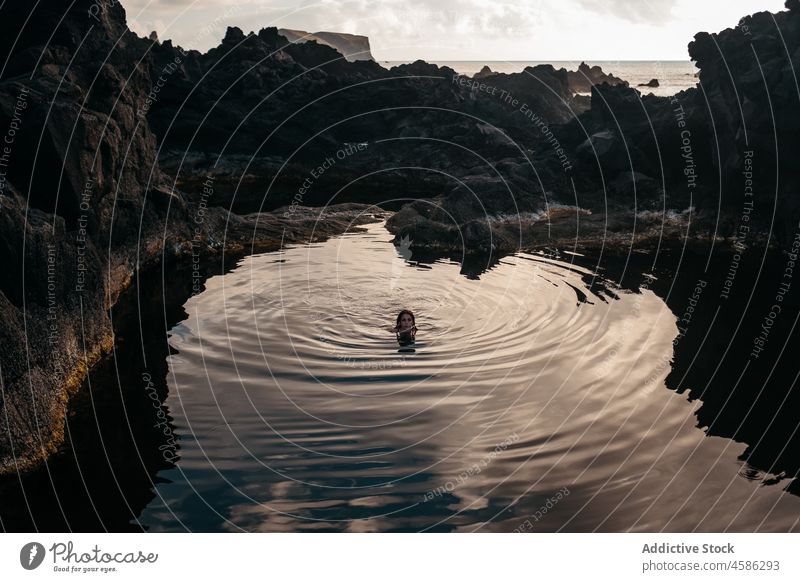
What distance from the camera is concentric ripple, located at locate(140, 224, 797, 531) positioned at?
1316 cm

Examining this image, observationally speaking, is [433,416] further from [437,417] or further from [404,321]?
[404,321]

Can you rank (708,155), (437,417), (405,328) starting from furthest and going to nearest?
(708,155) < (405,328) < (437,417)

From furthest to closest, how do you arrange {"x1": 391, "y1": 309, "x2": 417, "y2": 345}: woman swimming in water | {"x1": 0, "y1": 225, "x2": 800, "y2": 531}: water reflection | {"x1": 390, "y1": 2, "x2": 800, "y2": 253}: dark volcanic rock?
{"x1": 390, "y1": 2, "x2": 800, "y2": 253}: dark volcanic rock < {"x1": 391, "y1": 309, "x2": 417, "y2": 345}: woman swimming in water < {"x1": 0, "y1": 225, "x2": 800, "y2": 531}: water reflection

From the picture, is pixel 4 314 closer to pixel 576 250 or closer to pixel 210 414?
pixel 210 414

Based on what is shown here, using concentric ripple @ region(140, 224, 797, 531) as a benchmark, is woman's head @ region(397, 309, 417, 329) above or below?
above

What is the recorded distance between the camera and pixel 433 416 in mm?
17359

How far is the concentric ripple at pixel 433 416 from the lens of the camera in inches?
518

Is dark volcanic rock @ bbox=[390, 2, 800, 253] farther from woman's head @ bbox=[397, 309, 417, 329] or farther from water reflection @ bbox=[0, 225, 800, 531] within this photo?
woman's head @ bbox=[397, 309, 417, 329]

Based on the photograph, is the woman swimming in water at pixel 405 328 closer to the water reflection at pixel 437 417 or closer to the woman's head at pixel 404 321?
the woman's head at pixel 404 321

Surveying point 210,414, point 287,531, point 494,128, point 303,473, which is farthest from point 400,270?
point 494,128

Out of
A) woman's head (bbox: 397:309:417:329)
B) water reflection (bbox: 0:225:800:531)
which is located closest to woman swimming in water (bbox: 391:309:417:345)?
woman's head (bbox: 397:309:417:329)

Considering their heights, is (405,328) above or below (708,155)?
below

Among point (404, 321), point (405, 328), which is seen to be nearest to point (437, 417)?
point (405, 328)

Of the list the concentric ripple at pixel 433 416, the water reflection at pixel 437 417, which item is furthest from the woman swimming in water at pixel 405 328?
the concentric ripple at pixel 433 416
